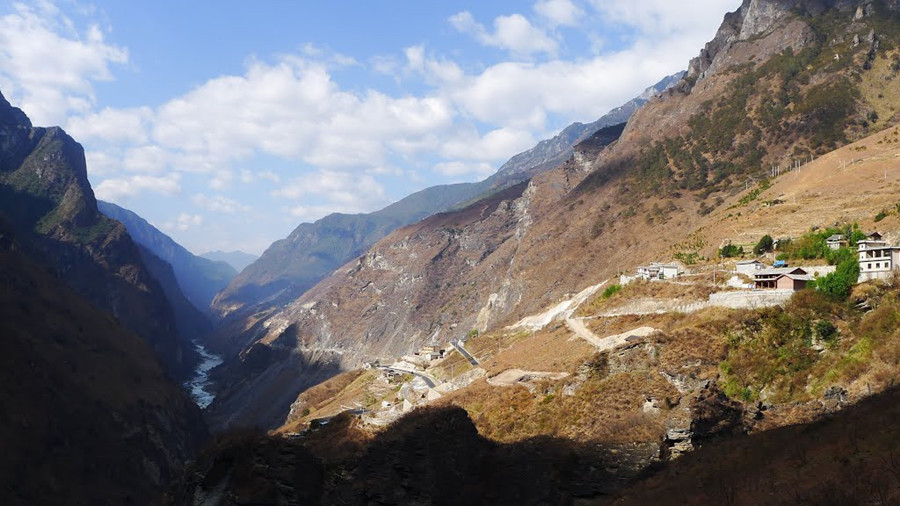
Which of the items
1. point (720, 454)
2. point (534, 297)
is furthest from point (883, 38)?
point (720, 454)

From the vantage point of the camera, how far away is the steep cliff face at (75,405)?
92.7m

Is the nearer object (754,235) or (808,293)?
(808,293)

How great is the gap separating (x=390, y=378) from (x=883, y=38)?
125126 millimetres

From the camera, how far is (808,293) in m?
39.9

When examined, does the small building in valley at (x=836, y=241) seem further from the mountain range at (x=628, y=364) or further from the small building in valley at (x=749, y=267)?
the small building in valley at (x=749, y=267)

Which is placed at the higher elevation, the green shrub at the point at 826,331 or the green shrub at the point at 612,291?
the green shrub at the point at 612,291

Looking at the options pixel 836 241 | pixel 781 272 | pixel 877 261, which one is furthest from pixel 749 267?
pixel 877 261

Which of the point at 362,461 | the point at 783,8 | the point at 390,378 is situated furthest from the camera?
the point at 783,8

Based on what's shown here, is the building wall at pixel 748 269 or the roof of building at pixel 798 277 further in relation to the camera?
the building wall at pixel 748 269

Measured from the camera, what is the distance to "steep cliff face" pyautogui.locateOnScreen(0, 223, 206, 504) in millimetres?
92688

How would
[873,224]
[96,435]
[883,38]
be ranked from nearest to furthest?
[873,224], [96,435], [883,38]

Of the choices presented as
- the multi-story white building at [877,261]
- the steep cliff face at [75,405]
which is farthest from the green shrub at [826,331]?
the steep cliff face at [75,405]

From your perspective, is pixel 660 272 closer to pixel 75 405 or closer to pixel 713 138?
pixel 713 138

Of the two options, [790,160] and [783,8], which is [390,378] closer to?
[790,160]
